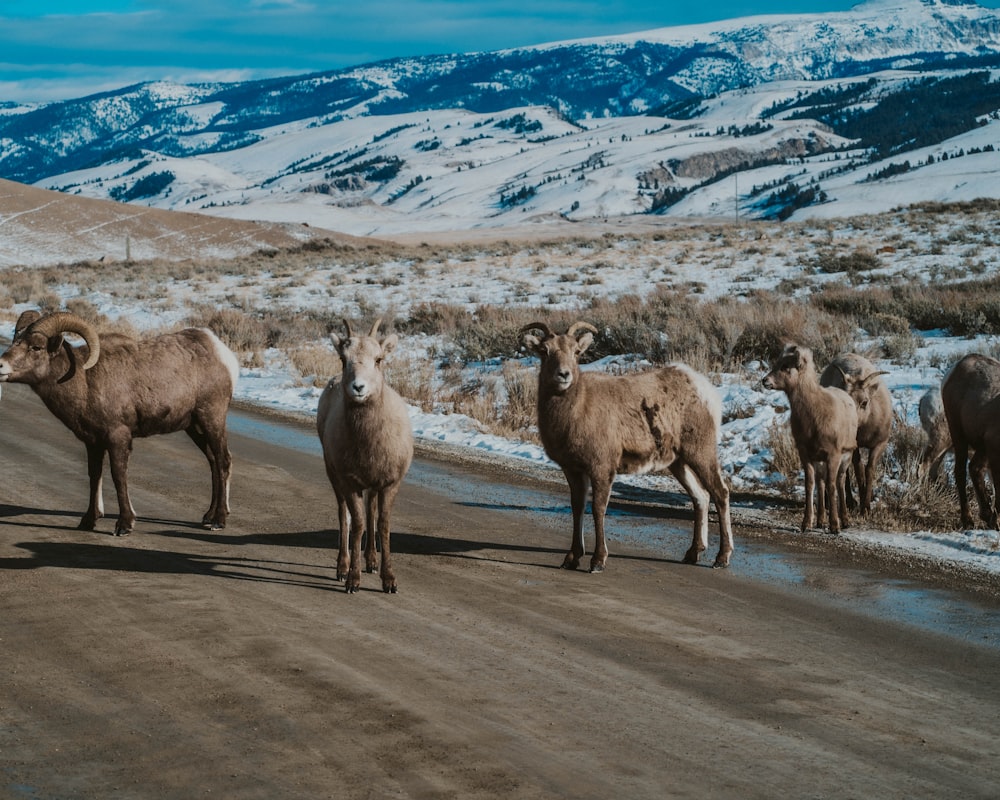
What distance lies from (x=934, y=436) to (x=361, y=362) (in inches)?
284

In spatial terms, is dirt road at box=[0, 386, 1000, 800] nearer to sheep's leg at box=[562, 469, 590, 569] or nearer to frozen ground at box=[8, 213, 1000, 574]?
sheep's leg at box=[562, 469, 590, 569]

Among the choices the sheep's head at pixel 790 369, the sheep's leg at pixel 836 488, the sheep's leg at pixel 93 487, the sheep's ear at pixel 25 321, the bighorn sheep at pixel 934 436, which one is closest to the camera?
the sheep's leg at pixel 93 487

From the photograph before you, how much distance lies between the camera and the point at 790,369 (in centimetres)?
1101

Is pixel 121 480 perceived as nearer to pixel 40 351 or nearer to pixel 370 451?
pixel 40 351

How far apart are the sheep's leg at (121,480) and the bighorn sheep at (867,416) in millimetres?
6742

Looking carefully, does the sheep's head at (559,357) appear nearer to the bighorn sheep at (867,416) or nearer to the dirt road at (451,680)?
the dirt road at (451,680)

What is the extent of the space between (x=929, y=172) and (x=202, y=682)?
178328 mm

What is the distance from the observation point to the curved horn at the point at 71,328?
31.4ft

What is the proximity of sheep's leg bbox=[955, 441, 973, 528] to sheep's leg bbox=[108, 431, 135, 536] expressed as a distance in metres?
7.30

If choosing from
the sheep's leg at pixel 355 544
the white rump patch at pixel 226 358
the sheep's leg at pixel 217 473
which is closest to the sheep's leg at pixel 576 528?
the sheep's leg at pixel 355 544

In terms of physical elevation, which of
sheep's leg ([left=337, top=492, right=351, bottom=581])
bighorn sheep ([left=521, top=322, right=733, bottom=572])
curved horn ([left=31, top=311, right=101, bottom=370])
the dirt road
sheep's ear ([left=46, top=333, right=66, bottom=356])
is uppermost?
curved horn ([left=31, top=311, right=101, bottom=370])

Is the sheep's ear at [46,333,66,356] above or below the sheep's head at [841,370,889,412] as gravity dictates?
below

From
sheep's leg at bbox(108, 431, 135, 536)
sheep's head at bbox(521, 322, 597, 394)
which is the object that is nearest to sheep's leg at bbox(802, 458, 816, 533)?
sheep's head at bbox(521, 322, 597, 394)

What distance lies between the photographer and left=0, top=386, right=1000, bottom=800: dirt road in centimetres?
521
